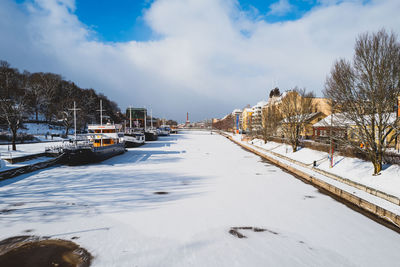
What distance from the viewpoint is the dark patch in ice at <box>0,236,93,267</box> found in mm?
4762

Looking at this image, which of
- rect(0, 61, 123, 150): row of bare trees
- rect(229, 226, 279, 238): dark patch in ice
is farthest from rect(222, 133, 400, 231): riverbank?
rect(0, 61, 123, 150): row of bare trees

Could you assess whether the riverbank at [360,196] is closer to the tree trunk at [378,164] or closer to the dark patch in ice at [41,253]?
the tree trunk at [378,164]

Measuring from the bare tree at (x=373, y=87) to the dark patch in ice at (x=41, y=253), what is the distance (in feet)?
42.7

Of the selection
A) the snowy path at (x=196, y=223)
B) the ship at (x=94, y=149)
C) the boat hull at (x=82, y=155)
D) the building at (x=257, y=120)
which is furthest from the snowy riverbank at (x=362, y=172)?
the building at (x=257, y=120)

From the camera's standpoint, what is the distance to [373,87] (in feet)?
32.8

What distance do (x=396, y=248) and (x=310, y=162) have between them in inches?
453

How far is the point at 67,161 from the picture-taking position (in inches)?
682

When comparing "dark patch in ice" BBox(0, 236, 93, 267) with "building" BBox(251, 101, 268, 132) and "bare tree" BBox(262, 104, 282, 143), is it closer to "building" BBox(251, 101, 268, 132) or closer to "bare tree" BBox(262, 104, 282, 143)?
"bare tree" BBox(262, 104, 282, 143)

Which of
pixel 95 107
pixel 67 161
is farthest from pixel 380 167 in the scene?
pixel 95 107

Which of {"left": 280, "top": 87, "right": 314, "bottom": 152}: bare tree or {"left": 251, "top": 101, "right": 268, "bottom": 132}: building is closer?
{"left": 280, "top": 87, "right": 314, "bottom": 152}: bare tree

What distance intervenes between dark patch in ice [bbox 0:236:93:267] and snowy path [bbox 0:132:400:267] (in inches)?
10.9

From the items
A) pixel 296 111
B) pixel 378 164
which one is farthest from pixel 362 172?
pixel 296 111

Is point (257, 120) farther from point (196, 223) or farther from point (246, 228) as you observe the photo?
point (196, 223)

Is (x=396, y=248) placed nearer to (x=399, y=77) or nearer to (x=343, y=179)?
(x=343, y=179)
